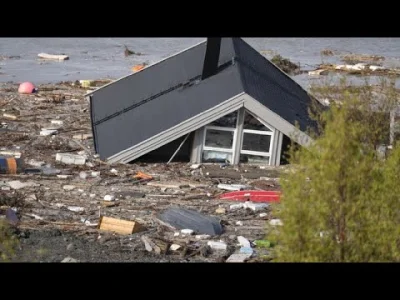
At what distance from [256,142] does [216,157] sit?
121 cm

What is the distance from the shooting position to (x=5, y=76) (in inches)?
1516

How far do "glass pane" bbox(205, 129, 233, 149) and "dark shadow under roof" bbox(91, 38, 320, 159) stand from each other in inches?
33.1

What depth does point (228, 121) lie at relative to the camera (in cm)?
2080

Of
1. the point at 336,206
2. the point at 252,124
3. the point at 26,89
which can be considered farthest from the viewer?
the point at 26,89

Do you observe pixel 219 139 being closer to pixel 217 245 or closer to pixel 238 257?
pixel 217 245

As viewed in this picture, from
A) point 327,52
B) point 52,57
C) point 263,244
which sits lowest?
point 263,244

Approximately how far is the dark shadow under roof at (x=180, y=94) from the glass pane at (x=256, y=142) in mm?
862

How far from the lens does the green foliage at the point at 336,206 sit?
865 centimetres

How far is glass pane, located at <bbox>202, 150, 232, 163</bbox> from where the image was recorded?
2103 centimetres

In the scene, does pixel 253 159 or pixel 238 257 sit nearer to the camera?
pixel 238 257

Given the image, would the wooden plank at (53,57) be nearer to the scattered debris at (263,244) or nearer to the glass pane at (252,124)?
the glass pane at (252,124)

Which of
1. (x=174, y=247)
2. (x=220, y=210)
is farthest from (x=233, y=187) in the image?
(x=174, y=247)
